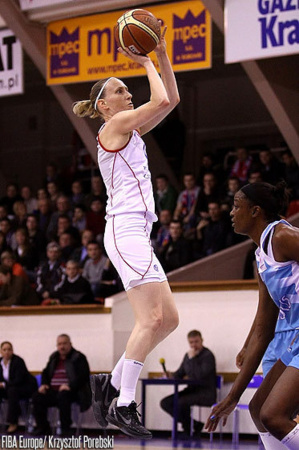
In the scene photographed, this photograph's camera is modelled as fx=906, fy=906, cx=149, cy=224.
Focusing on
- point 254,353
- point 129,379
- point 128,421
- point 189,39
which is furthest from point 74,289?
point 254,353

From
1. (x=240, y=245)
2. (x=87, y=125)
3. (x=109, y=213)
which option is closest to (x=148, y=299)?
(x=109, y=213)

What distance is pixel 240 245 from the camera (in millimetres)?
11914

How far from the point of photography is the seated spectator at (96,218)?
13.9 metres

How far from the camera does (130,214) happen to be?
5.57 meters

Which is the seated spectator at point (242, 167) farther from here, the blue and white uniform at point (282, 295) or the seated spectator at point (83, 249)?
the blue and white uniform at point (282, 295)

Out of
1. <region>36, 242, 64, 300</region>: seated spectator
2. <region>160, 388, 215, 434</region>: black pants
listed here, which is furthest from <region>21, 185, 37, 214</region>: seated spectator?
<region>160, 388, 215, 434</region>: black pants

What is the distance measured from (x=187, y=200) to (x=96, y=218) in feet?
5.22

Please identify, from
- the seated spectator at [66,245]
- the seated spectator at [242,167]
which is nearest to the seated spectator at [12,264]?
the seated spectator at [66,245]

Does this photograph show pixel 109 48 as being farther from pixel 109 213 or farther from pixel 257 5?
pixel 109 213

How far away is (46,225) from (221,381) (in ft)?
15.3

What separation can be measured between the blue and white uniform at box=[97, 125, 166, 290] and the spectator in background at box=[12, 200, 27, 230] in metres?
9.26

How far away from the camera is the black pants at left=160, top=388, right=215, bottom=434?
1061cm

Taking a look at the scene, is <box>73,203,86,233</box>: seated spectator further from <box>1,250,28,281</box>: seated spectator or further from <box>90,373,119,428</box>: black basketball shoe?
<box>90,373,119,428</box>: black basketball shoe

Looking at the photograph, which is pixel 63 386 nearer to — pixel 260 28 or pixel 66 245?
pixel 66 245
